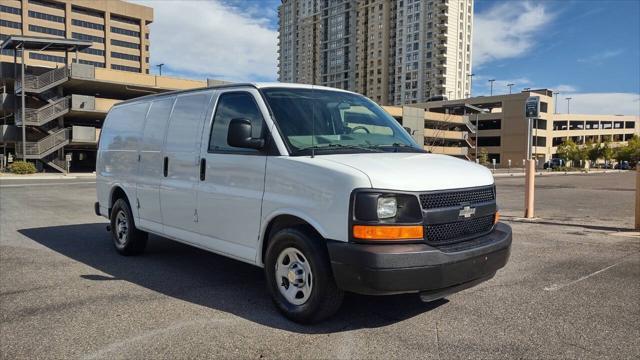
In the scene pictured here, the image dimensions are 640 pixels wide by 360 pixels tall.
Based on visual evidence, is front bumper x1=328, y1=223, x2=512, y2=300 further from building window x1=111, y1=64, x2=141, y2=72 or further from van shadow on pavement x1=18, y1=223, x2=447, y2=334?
building window x1=111, y1=64, x2=141, y2=72

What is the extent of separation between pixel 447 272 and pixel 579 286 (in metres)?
2.56

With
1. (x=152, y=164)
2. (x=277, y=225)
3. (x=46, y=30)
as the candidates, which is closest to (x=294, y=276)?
(x=277, y=225)

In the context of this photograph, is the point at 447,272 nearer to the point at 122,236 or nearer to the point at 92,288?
the point at 92,288

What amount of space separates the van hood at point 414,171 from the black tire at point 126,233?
3.60 m

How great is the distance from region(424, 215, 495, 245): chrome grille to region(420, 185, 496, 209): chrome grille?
0.16m

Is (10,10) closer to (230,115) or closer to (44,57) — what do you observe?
(44,57)

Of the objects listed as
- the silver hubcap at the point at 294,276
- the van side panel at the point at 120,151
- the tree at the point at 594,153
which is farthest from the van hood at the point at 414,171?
the tree at the point at 594,153

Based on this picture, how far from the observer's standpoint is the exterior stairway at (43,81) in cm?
3941

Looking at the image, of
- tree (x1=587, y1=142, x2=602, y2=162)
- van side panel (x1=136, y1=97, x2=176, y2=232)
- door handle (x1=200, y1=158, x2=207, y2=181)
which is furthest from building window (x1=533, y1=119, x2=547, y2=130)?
door handle (x1=200, y1=158, x2=207, y2=181)

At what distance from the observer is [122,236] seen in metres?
6.86

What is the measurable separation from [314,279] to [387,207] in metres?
0.83

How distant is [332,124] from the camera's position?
4.84 meters

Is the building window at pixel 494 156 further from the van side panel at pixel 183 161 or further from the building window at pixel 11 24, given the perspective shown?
the van side panel at pixel 183 161

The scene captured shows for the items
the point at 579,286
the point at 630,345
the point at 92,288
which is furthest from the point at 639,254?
the point at 92,288
